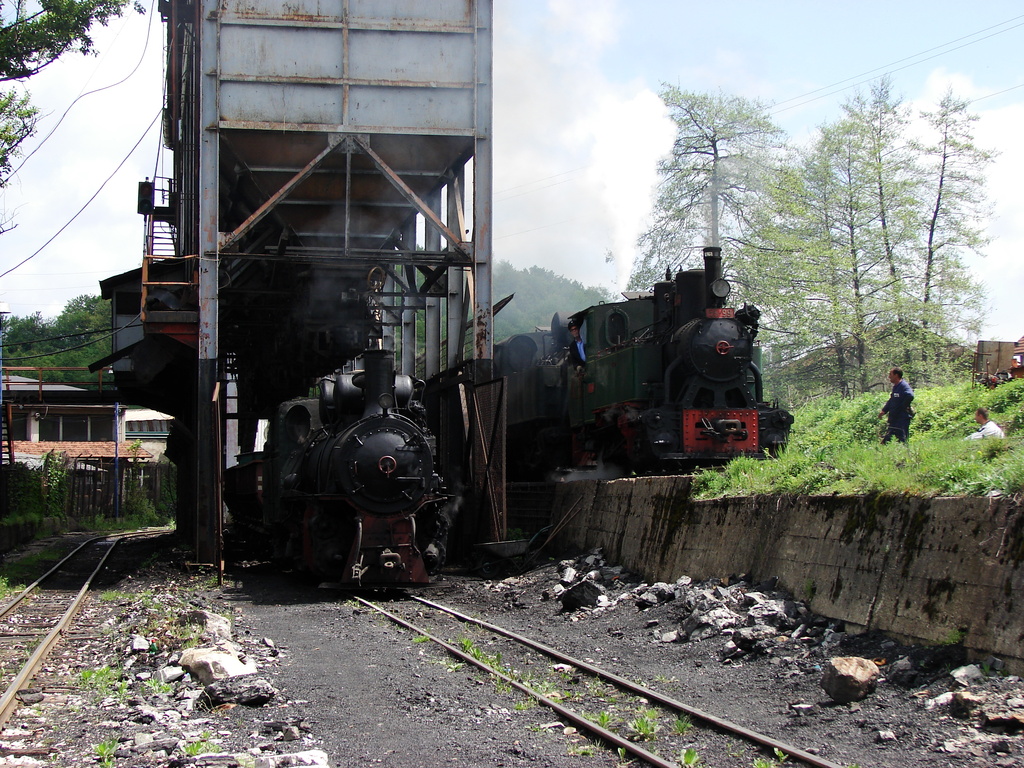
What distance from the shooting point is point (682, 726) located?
5973 millimetres

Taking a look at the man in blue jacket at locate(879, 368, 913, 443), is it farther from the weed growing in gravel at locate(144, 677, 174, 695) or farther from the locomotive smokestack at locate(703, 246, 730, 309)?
the weed growing in gravel at locate(144, 677, 174, 695)

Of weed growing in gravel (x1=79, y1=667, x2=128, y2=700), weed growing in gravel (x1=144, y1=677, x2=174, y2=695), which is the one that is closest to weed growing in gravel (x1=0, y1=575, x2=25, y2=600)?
weed growing in gravel (x1=79, y1=667, x2=128, y2=700)

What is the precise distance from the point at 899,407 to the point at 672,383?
3.21m

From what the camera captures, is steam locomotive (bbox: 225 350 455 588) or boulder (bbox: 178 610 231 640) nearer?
boulder (bbox: 178 610 231 640)

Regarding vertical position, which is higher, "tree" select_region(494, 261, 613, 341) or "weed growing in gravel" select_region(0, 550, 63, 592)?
"tree" select_region(494, 261, 613, 341)

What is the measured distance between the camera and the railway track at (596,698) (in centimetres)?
545

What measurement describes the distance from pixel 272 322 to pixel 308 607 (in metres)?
11.3

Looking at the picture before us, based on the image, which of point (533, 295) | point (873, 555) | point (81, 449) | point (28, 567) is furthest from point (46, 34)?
point (533, 295)

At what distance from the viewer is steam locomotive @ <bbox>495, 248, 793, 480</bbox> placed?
14.3 metres

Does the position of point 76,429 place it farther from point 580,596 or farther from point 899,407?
point 899,407

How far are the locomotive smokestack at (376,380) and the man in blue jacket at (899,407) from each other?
6.33m

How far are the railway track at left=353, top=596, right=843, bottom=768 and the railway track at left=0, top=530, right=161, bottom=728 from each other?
3.28 metres

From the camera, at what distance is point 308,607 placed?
1174cm

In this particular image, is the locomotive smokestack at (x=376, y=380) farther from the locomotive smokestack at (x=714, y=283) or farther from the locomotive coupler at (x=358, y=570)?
the locomotive smokestack at (x=714, y=283)
